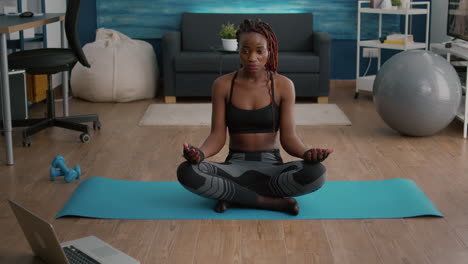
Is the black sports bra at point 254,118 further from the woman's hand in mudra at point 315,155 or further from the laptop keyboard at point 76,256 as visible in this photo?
the laptop keyboard at point 76,256

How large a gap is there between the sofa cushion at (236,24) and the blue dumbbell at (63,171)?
2958 mm

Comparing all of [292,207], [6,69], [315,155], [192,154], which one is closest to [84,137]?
[6,69]

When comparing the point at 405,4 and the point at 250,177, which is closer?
the point at 250,177

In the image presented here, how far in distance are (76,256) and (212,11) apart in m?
4.51

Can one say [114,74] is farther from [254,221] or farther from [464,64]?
[254,221]

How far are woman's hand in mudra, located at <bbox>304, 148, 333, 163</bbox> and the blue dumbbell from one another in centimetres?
137

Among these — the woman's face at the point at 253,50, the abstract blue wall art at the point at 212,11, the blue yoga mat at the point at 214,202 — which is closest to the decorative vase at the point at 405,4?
the abstract blue wall art at the point at 212,11

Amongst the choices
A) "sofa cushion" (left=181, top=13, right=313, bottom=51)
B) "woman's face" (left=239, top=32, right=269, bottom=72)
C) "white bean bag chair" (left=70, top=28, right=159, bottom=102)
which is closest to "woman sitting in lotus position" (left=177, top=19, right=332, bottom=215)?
"woman's face" (left=239, top=32, right=269, bottom=72)

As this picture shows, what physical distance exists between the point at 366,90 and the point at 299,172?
3411 mm

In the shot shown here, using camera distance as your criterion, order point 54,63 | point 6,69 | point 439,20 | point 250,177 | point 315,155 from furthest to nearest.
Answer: point 439,20, point 54,63, point 6,69, point 250,177, point 315,155

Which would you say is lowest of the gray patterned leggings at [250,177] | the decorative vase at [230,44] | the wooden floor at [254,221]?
the wooden floor at [254,221]

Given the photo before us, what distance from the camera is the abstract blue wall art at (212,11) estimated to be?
6668 mm

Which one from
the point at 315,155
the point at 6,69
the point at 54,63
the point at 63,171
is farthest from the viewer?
the point at 54,63

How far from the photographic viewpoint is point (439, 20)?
6.43m
